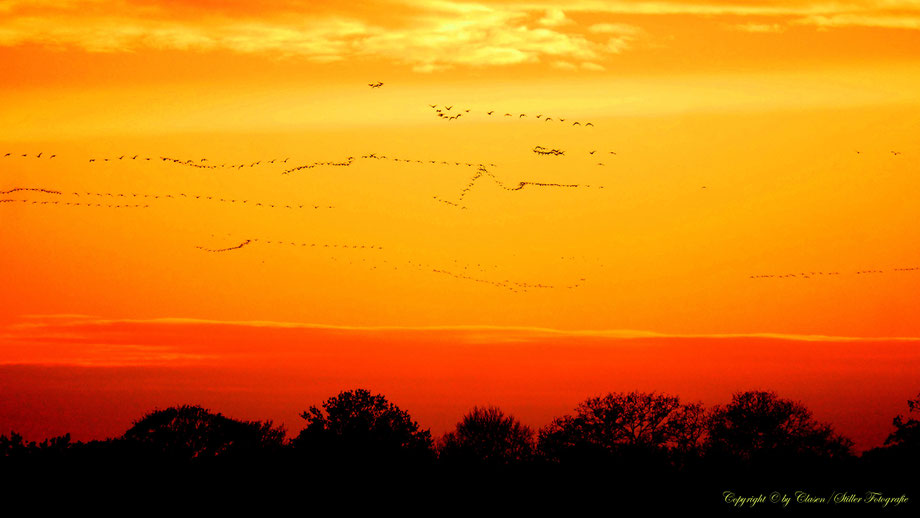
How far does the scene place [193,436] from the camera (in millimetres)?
69625

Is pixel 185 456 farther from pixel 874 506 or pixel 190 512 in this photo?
A: pixel 874 506

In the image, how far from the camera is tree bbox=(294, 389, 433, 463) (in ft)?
217

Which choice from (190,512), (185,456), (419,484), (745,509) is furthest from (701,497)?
(185,456)

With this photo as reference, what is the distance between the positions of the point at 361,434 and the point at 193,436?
9.83 meters

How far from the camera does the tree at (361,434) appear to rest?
66188 millimetres

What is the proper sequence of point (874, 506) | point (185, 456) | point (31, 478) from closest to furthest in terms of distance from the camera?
point (874, 506), point (31, 478), point (185, 456)

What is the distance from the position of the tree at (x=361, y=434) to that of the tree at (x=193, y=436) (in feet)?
9.26

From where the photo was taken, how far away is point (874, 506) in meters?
51.4

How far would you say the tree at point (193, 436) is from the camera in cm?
6738

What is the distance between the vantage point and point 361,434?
2731 inches

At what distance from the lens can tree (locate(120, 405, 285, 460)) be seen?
67375 millimetres

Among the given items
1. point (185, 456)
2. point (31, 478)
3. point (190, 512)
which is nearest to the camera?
point (190, 512)

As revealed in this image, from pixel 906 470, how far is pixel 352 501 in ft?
88.7

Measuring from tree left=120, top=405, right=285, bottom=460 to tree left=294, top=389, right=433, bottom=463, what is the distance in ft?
9.26
